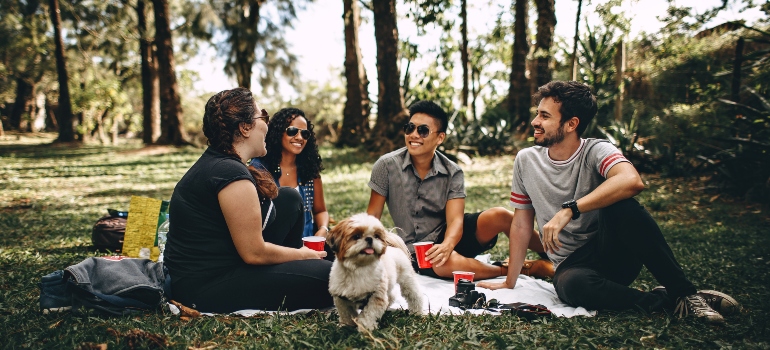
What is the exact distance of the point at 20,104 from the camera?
31953 mm

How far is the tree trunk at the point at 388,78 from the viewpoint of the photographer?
13.6 m

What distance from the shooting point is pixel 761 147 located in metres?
6.94

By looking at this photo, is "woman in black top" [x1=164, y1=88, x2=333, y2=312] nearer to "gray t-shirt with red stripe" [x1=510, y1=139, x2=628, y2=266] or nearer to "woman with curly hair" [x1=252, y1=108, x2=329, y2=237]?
"woman with curly hair" [x1=252, y1=108, x2=329, y2=237]

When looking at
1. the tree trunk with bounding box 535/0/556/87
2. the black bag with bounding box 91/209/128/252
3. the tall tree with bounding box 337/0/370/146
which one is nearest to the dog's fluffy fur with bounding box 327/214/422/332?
the black bag with bounding box 91/209/128/252

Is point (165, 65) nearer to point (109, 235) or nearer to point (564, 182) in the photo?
point (109, 235)

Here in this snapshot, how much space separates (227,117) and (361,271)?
1235 mm

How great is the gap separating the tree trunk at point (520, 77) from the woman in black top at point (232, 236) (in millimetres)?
14635

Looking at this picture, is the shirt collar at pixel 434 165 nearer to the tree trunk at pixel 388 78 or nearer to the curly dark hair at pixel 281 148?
the curly dark hair at pixel 281 148

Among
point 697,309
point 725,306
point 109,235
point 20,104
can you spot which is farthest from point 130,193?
point 20,104

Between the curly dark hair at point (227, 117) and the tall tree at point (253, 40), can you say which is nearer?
the curly dark hair at point (227, 117)

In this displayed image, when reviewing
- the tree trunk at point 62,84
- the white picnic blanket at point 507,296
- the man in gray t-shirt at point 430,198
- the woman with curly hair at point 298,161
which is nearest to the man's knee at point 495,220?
the man in gray t-shirt at point 430,198

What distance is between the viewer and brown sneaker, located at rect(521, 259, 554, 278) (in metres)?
4.51

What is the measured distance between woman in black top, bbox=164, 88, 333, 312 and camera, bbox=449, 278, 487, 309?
95cm

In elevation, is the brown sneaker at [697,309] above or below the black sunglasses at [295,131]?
below
